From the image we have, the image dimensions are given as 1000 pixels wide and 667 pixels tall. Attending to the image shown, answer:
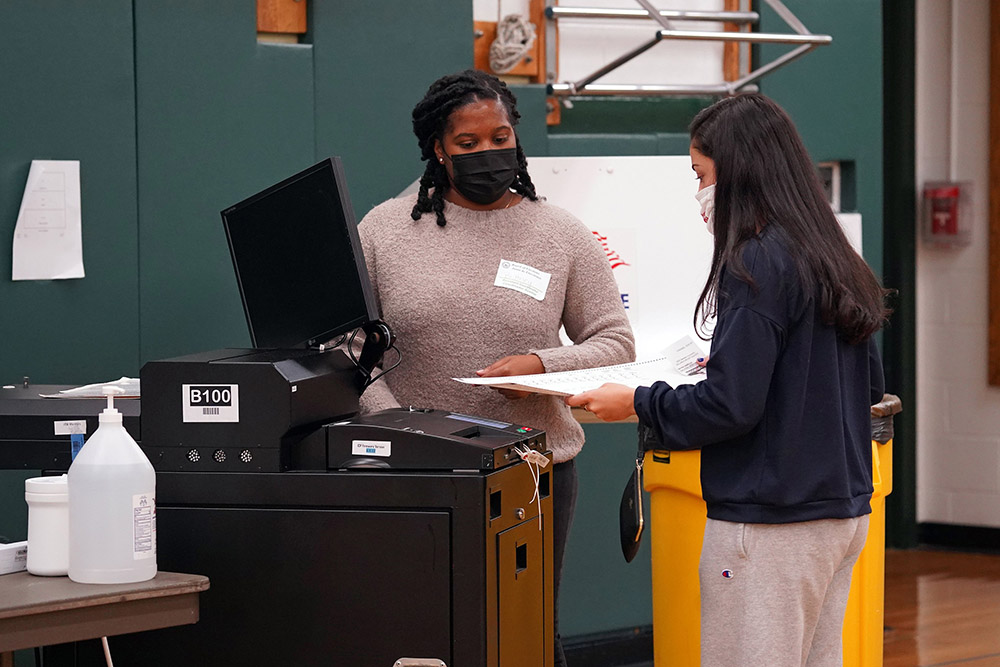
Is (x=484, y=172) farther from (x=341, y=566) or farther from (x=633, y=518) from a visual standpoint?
(x=341, y=566)

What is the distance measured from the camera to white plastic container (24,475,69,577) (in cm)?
161

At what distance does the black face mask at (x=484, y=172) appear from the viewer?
225cm

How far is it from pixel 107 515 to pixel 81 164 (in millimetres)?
1451

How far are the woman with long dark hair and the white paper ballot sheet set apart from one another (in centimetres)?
152

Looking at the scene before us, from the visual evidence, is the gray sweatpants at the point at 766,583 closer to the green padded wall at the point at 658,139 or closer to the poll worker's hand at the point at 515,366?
the poll worker's hand at the point at 515,366

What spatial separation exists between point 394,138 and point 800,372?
1700 mm

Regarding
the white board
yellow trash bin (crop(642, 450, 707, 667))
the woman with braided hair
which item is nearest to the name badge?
the woman with braided hair

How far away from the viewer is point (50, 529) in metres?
1.61

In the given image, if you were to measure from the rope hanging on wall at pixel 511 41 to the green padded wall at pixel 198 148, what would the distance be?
2.30 feet

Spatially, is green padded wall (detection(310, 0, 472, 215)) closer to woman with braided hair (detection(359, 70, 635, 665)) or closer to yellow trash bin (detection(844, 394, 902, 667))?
woman with braided hair (detection(359, 70, 635, 665))

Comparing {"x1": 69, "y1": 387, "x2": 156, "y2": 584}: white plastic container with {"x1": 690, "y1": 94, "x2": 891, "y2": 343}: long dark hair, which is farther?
{"x1": 690, "y1": 94, "x2": 891, "y2": 343}: long dark hair

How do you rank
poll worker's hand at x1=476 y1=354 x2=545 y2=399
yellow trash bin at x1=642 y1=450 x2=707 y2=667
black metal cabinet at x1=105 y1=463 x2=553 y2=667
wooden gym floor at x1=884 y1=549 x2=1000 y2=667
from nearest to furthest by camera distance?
1. black metal cabinet at x1=105 y1=463 x2=553 y2=667
2. poll worker's hand at x1=476 y1=354 x2=545 y2=399
3. yellow trash bin at x1=642 y1=450 x2=707 y2=667
4. wooden gym floor at x1=884 y1=549 x2=1000 y2=667

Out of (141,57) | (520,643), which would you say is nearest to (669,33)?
(141,57)

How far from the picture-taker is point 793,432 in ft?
5.87
